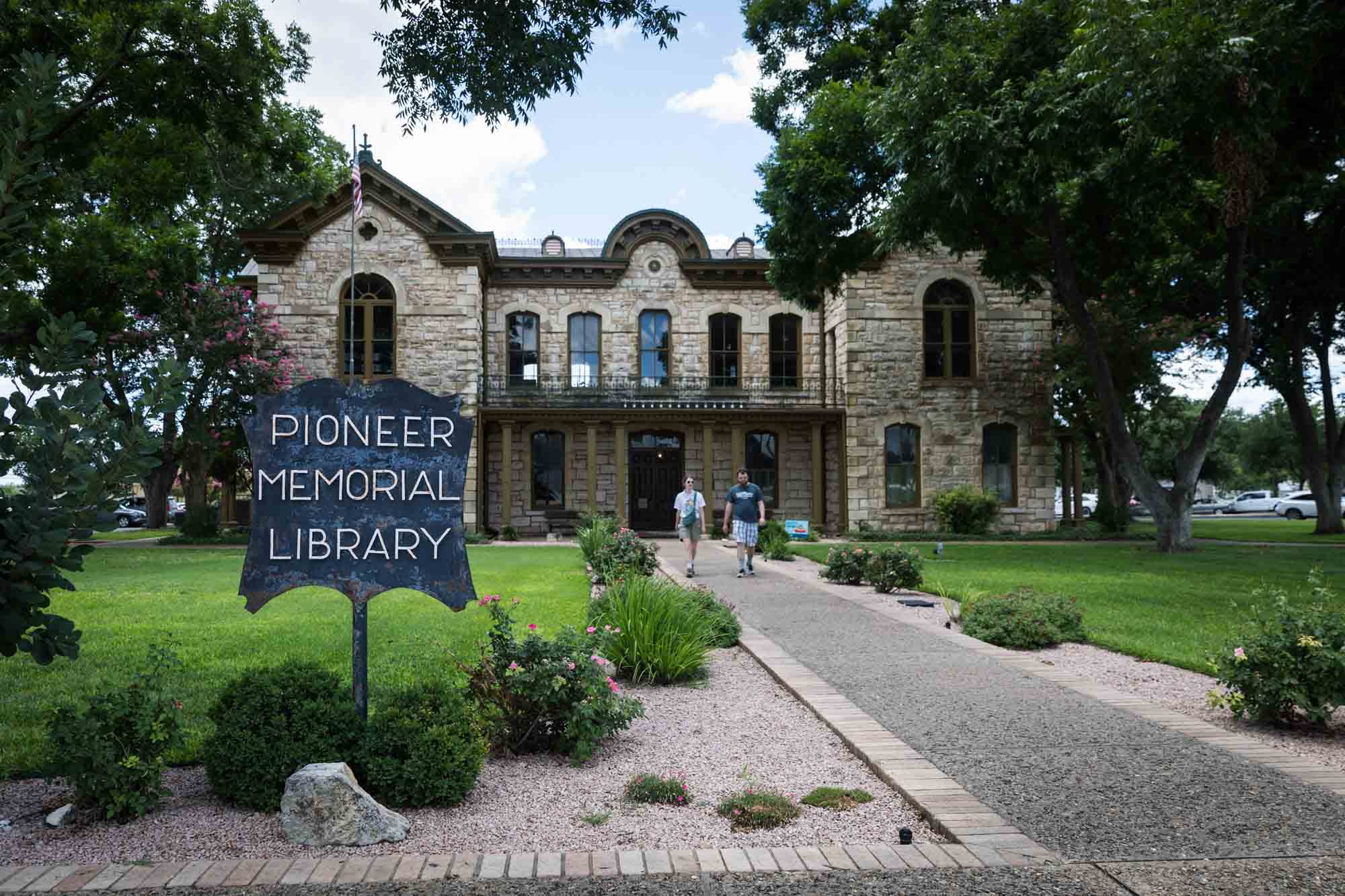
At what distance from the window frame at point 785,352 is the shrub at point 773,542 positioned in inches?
360

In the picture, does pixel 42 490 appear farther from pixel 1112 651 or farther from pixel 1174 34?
pixel 1174 34

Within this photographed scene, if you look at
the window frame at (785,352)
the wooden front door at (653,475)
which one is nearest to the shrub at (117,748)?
the wooden front door at (653,475)

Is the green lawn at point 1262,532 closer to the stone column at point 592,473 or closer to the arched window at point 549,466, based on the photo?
the stone column at point 592,473

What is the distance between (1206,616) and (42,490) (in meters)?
10.5

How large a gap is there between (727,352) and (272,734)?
2442 centimetres

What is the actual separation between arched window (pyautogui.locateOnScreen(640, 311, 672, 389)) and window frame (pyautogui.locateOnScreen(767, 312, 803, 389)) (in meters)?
3.07

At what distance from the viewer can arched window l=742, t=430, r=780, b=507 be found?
2789cm

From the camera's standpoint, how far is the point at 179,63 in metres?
13.1

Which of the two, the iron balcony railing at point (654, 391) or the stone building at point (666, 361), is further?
the iron balcony railing at point (654, 391)

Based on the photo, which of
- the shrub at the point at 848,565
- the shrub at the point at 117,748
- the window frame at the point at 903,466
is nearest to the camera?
the shrub at the point at 117,748

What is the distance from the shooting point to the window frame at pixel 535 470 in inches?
1070

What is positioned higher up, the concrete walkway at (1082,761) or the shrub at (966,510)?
the shrub at (966,510)

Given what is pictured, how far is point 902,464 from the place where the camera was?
26.2 metres

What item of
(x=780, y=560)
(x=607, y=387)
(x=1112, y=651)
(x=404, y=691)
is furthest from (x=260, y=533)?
(x=607, y=387)
